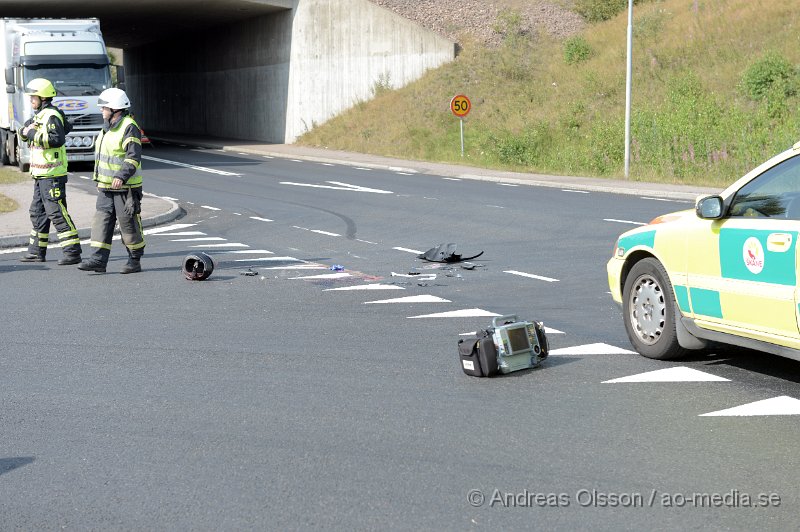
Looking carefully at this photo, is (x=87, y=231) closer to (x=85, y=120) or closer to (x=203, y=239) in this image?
(x=203, y=239)

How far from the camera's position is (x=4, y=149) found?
3447 centimetres

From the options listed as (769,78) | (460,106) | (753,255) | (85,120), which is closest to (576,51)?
(460,106)

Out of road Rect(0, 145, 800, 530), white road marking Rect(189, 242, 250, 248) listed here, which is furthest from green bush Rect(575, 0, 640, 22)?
road Rect(0, 145, 800, 530)

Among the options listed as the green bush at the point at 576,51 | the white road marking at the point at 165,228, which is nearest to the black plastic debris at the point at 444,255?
the white road marking at the point at 165,228

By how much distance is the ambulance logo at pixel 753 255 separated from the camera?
23.1 feet

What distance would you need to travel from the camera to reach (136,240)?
13.3 m

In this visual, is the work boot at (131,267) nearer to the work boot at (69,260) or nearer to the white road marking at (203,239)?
the work boot at (69,260)

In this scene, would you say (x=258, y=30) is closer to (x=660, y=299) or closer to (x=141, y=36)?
(x=141, y=36)

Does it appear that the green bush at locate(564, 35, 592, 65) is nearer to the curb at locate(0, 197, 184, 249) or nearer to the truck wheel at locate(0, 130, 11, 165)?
the truck wheel at locate(0, 130, 11, 165)

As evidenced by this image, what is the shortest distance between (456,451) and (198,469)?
1306 mm

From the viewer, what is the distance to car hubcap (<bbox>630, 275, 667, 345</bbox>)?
813 centimetres

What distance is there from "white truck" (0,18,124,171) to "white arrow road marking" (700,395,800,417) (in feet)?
88.1

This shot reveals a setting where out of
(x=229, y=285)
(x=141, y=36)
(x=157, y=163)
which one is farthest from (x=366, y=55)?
(x=229, y=285)

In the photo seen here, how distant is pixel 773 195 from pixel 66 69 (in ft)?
88.5
